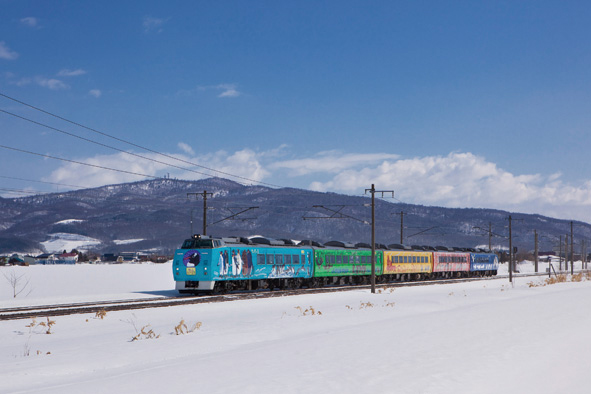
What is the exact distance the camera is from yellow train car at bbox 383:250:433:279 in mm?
57069

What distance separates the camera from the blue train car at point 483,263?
77.0 m

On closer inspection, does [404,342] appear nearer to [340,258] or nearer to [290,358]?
[290,358]

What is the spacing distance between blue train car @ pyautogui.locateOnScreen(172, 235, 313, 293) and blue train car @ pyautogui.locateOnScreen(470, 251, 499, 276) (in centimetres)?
3943

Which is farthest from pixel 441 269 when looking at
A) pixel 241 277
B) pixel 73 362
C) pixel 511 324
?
pixel 73 362

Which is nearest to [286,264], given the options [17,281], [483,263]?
[17,281]

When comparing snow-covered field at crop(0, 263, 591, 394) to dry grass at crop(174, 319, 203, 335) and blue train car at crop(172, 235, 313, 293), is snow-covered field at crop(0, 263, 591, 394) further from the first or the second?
blue train car at crop(172, 235, 313, 293)

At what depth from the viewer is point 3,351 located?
16406 millimetres

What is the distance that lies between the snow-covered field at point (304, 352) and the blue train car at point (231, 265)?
8.10m

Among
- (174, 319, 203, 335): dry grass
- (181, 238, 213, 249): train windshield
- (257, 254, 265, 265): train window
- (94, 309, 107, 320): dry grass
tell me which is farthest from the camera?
→ (257, 254, 265, 265): train window

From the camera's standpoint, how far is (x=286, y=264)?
42594 millimetres

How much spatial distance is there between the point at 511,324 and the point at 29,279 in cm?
4239

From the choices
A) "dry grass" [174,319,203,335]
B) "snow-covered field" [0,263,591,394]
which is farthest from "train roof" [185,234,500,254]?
"dry grass" [174,319,203,335]

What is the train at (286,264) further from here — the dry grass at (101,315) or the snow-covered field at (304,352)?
the dry grass at (101,315)

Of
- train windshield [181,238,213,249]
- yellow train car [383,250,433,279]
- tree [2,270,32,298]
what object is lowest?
tree [2,270,32,298]
